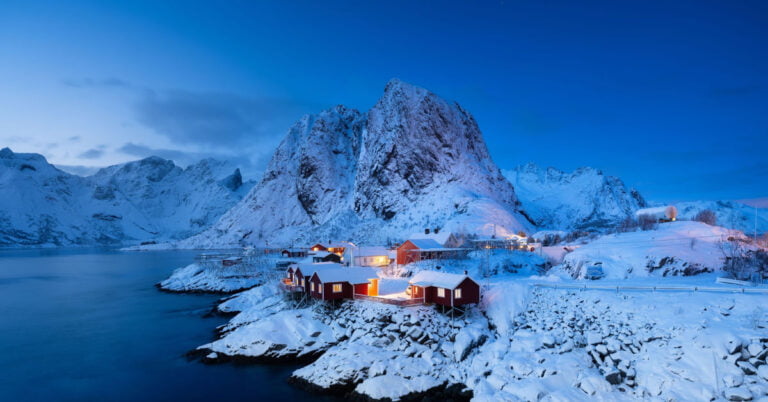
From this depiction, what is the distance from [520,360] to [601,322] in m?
6.19

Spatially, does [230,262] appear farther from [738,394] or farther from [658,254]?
[738,394]

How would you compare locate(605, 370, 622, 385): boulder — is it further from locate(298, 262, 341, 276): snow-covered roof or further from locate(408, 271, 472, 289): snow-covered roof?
locate(298, 262, 341, 276): snow-covered roof

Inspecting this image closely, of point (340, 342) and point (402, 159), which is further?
point (402, 159)

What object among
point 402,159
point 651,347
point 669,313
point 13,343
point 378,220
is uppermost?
point 402,159

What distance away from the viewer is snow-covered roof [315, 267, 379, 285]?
3375cm

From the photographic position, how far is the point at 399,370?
24.0 meters

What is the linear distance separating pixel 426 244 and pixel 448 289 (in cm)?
2344

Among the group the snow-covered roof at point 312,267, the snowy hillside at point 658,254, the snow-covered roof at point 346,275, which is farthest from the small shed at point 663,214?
the snow-covered roof at point 312,267

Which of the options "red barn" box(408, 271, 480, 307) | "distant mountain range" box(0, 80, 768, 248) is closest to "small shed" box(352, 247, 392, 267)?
"red barn" box(408, 271, 480, 307)

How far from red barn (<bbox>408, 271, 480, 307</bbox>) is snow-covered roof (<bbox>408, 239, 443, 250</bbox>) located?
19.4 metres

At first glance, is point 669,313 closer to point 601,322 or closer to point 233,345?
point 601,322

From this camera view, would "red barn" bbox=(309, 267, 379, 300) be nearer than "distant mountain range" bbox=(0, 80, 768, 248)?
Yes

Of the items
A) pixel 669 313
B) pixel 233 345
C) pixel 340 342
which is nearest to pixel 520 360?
pixel 669 313

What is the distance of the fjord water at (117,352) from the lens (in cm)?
2428
